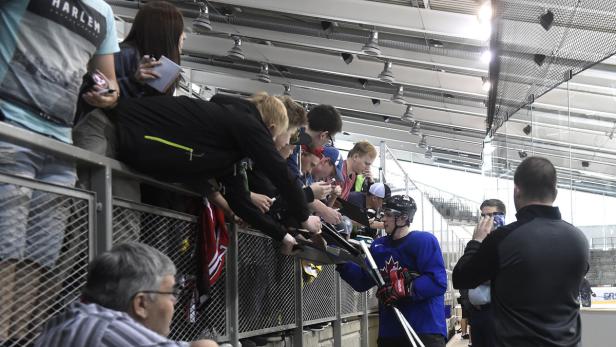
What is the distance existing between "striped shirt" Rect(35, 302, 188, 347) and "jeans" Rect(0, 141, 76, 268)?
19.7 inches

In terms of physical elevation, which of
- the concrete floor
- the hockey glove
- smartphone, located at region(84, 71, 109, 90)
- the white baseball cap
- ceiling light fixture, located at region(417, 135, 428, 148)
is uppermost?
ceiling light fixture, located at region(417, 135, 428, 148)

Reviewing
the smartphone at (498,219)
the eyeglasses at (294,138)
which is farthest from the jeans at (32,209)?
the smartphone at (498,219)

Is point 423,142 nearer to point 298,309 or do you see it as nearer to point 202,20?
point 202,20

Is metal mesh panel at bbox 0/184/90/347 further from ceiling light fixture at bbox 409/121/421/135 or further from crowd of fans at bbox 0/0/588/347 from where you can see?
ceiling light fixture at bbox 409/121/421/135

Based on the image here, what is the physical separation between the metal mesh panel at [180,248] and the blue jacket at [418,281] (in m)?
1.42

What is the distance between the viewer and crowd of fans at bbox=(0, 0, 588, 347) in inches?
79.6

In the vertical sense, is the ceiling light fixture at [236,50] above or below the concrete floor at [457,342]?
above

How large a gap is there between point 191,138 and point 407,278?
210cm

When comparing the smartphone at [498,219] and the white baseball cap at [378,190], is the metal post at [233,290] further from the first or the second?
the white baseball cap at [378,190]

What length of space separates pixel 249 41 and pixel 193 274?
45.4 feet

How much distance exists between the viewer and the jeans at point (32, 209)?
7.43 feet

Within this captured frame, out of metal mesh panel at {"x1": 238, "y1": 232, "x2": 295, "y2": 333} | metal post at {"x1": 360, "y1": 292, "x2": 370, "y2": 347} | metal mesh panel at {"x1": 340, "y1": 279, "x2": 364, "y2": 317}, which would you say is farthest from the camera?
metal post at {"x1": 360, "y1": 292, "x2": 370, "y2": 347}

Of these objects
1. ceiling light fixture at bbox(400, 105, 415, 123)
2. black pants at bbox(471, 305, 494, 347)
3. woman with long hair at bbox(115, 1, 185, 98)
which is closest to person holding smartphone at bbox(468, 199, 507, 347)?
black pants at bbox(471, 305, 494, 347)

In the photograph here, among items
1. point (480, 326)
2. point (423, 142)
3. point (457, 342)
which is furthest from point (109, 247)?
point (423, 142)
